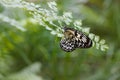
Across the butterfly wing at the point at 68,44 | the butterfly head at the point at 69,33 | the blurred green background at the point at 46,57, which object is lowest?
the butterfly wing at the point at 68,44

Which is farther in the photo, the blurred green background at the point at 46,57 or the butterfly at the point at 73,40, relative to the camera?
the blurred green background at the point at 46,57

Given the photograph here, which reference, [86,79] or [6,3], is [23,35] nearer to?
[86,79]

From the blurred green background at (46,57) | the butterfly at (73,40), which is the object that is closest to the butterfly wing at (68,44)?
the butterfly at (73,40)

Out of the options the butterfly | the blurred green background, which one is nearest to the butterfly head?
the butterfly

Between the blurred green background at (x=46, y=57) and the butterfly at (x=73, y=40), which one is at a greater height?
the blurred green background at (x=46, y=57)

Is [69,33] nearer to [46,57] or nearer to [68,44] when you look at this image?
[68,44]

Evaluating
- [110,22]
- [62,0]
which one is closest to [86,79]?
[62,0]

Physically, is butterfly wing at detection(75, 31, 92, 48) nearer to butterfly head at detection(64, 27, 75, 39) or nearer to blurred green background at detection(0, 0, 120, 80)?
butterfly head at detection(64, 27, 75, 39)

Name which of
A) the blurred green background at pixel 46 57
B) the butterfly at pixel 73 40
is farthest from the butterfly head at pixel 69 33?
the blurred green background at pixel 46 57

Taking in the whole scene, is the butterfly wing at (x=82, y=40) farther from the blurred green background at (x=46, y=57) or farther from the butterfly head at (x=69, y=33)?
the blurred green background at (x=46, y=57)

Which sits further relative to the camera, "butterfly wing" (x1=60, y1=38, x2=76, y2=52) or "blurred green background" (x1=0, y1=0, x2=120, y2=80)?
"blurred green background" (x1=0, y1=0, x2=120, y2=80)

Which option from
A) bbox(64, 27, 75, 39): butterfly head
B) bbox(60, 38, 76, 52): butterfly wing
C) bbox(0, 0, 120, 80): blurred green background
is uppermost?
bbox(0, 0, 120, 80): blurred green background
